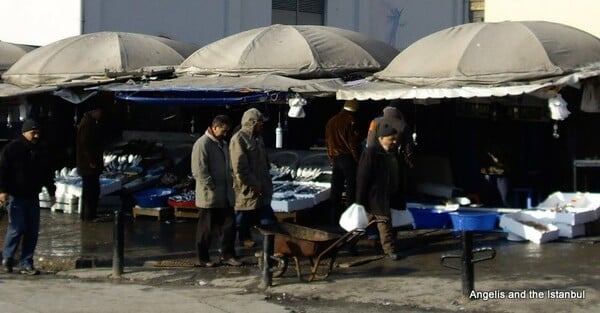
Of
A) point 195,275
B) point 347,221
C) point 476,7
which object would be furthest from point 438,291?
point 476,7

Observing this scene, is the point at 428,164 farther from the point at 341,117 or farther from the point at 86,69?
the point at 86,69

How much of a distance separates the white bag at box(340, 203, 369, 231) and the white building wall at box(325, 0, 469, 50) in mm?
16726

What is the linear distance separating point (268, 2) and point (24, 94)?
10.9 metres

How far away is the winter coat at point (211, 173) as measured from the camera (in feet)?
38.4

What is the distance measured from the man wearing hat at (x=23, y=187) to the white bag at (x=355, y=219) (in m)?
3.55

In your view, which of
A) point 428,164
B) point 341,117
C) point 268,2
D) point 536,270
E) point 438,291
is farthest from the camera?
point 268,2

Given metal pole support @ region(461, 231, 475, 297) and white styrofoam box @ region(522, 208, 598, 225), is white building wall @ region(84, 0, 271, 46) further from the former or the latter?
metal pole support @ region(461, 231, 475, 297)

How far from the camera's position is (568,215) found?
13242mm

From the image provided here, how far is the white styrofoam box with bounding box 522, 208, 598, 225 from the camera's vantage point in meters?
13.2

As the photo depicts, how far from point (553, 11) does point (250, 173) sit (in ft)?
24.1

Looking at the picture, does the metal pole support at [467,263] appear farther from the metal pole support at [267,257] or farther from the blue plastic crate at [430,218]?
the blue plastic crate at [430,218]

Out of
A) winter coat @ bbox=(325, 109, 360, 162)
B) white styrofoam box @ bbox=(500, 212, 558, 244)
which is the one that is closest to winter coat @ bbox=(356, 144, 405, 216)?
winter coat @ bbox=(325, 109, 360, 162)

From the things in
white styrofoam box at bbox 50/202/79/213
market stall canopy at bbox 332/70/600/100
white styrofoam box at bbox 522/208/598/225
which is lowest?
white styrofoam box at bbox 50/202/79/213

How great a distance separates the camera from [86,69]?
16.9m
